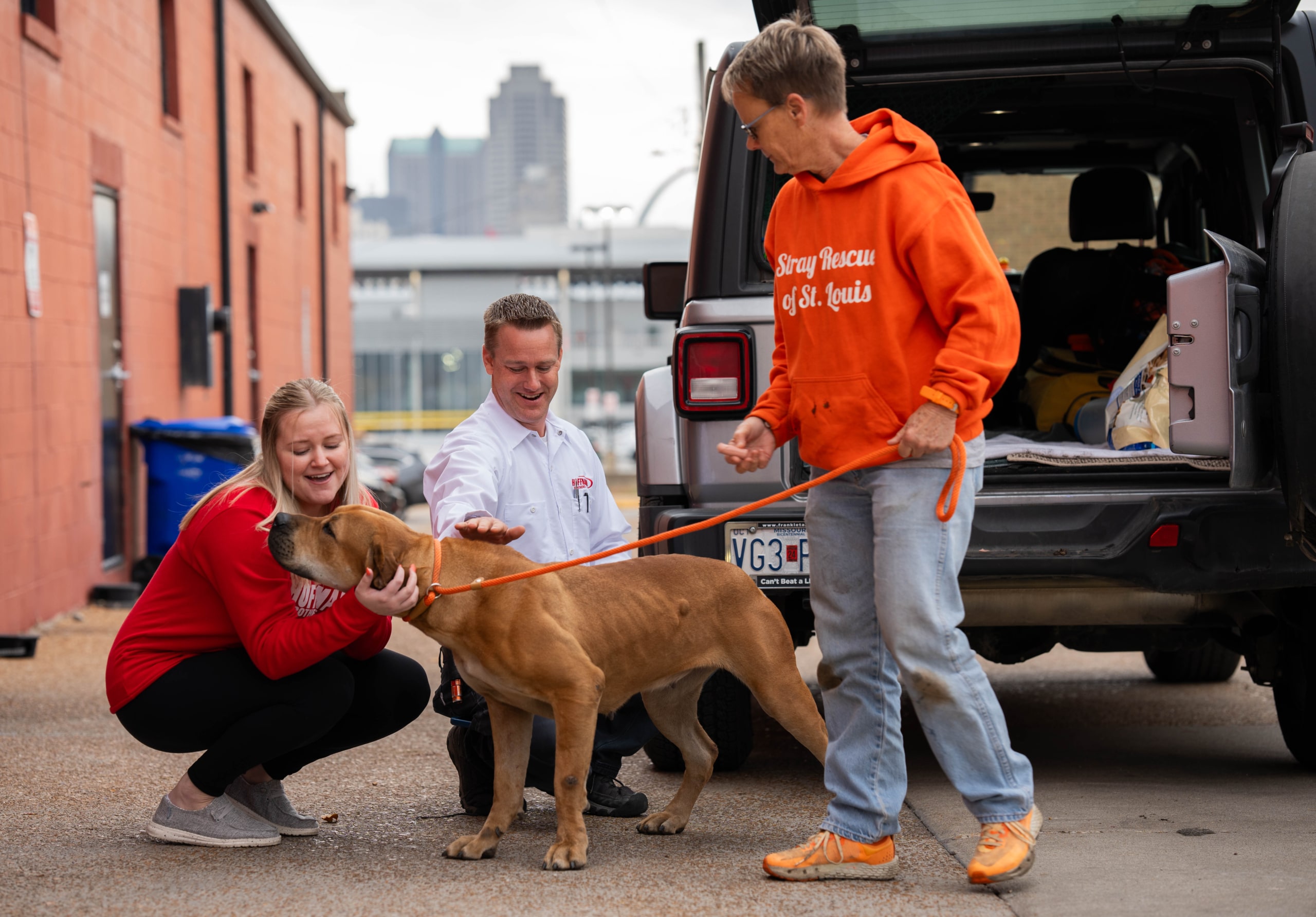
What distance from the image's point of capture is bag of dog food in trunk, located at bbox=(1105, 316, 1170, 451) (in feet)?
15.8

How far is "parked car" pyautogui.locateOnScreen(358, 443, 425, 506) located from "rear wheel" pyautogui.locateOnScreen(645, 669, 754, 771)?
18.1 m

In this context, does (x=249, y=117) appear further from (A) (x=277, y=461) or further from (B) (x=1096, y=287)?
(A) (x=277, y=461)

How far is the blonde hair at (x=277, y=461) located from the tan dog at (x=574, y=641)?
1.48 feet

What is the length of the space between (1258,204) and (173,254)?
11.3 metres

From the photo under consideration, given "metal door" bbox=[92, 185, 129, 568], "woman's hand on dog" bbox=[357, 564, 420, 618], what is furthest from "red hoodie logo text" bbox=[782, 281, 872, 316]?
"metal door" bbox=[92, 185, 129, 568]

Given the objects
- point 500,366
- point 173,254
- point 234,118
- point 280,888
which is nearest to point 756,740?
point 500,366

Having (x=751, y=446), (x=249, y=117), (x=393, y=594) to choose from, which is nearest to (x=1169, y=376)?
(x=751, y=446)

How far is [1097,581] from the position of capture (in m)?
4.37

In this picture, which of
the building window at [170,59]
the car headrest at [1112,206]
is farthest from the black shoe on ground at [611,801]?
the building window at [170,59]

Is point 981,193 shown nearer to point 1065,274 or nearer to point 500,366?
point 1065,274

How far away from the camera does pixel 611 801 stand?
4.32 m

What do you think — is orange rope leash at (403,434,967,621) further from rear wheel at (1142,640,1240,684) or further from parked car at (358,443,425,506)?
parked car at (358,443,425,506)

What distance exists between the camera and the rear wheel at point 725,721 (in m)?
4.74

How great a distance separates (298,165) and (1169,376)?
21208 millimetres
